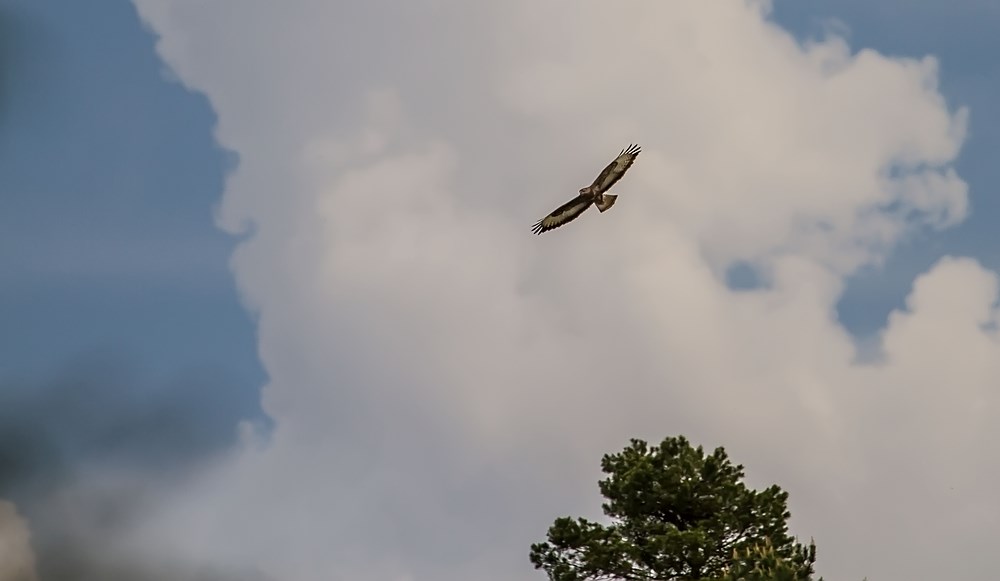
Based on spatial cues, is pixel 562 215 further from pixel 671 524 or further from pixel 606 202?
pixel 671 524

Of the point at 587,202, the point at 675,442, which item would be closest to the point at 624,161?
the point at 587,202

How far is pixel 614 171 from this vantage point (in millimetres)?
33031

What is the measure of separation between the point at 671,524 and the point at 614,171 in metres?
10.9

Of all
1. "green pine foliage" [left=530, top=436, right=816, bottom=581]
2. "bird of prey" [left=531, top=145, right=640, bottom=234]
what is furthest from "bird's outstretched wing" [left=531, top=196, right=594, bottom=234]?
"green pine foliage" [left=530, top=436, right=816, bottom=581]

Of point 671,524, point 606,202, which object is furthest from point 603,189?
point 671,524

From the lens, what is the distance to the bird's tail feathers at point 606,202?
32.4 meters

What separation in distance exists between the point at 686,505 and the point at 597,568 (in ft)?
11.2

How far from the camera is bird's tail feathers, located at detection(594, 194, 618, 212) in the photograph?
32.4 meters

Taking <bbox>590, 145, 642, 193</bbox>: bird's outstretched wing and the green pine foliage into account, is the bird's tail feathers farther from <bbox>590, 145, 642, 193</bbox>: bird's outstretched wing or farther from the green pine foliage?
the green pine foliage

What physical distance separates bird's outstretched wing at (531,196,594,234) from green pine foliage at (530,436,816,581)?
832cm

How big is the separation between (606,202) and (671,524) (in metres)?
10.3

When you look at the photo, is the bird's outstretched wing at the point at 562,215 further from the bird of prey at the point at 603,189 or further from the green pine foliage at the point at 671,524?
the green pine foliage at the point at 671,524

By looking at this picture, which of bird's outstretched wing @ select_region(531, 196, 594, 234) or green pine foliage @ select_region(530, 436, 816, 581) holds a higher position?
bird's outstretched wing @ select_region(531, 196, 594, 234)

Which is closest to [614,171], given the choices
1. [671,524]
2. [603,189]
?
[603,189]
